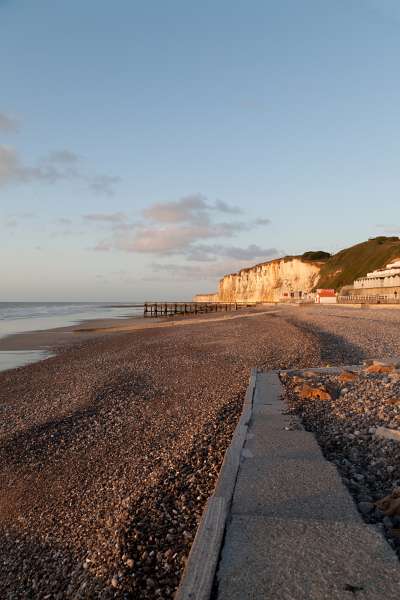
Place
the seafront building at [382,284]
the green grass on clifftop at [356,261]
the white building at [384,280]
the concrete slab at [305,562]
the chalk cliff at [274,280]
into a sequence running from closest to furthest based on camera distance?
the concrete slab at [305,562] → the seafront building at [382,284] → the white building at [384,280] → the green grass on clifftop at [356,261] → the chalk cliff at [274,280]

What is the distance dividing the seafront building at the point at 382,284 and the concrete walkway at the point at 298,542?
49.5 m

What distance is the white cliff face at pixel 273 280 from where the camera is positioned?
105 meters

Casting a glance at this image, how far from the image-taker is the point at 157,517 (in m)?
3.76

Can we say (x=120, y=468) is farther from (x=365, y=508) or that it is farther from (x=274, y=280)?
(x=274, y=280)

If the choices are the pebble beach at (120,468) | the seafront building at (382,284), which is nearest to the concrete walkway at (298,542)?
the pebble beach at (120,468)

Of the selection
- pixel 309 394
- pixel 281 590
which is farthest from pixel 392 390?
pixel 281 590

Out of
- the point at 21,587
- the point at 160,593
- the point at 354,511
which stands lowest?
the point at 21,587

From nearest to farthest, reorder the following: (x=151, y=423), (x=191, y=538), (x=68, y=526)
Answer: (x=191, y=538)
(x=68, y=526)
(x=151, y=423)

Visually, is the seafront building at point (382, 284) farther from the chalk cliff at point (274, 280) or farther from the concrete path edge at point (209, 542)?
the concrete path edge at point (209, 542)

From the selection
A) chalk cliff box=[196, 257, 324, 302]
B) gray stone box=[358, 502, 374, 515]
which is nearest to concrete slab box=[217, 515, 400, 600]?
gray stone box=[358, 502, 374, 515]

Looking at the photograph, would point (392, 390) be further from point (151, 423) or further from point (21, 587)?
point (21, 587)

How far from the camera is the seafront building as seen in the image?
177ft

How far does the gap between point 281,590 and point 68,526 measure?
2.63 meters

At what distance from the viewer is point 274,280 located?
375ft
